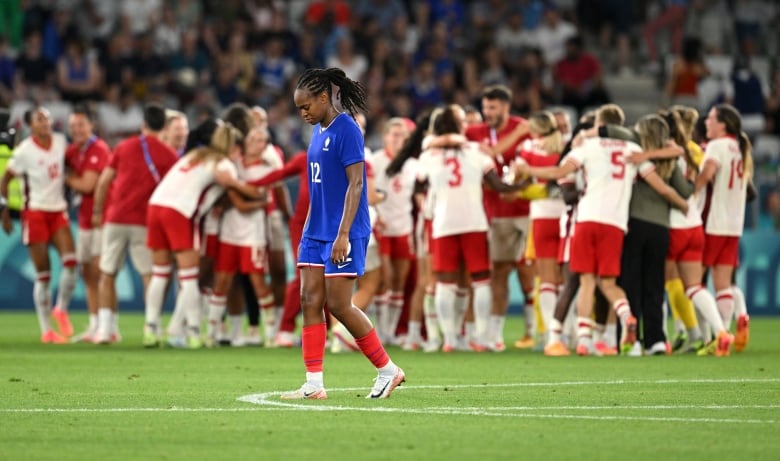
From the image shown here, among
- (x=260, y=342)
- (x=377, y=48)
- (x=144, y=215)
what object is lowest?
(x=260, y=342)

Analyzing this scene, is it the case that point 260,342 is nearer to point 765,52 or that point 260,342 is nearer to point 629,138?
point 629,138

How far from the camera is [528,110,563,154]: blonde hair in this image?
17500 millimetres

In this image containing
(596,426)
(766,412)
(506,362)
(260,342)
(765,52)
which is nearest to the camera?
(596,426)

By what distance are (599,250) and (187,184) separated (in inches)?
180

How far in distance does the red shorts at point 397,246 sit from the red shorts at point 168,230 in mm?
2211

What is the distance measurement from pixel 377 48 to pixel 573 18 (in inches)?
196

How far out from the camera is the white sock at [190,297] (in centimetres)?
1749

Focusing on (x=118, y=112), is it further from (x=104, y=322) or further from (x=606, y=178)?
(x=606, y=178)

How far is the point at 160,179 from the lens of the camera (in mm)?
18094

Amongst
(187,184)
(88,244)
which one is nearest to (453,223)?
(187,184)

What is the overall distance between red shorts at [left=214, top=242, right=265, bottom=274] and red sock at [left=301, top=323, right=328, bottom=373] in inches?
263

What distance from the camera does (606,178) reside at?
52.7 feet

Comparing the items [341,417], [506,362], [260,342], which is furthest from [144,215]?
[341,417]

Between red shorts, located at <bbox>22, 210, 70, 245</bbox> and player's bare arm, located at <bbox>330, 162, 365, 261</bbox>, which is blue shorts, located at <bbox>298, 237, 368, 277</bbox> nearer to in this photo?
player's bare arm, located at <bbox>330, 162, 365, 261</bbox>
